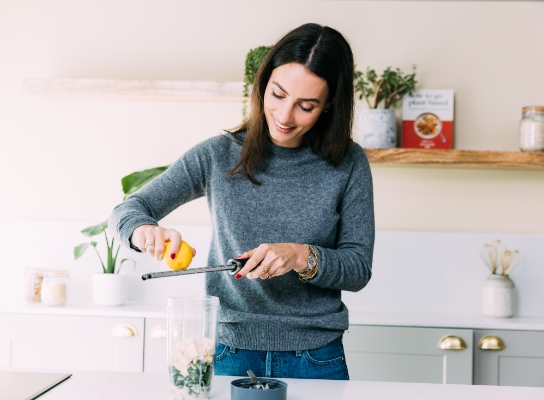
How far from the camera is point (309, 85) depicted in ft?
4.68

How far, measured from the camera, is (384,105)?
2.66 metres

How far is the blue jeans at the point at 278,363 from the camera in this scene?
137 centimetres

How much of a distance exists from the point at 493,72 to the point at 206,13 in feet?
4.15

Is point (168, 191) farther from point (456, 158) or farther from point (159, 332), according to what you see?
point (456, 158)

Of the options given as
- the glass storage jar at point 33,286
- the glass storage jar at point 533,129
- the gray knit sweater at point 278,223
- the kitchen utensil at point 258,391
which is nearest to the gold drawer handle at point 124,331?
the glass storage jar at point 33,286

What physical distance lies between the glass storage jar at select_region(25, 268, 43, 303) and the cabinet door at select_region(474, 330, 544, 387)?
171 cm

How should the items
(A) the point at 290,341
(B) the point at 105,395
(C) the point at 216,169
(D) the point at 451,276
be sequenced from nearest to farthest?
(B) the point at 105,395 < (A) the point at 290,341 < (C) the point at 216,169 < (D) the point at 451,276

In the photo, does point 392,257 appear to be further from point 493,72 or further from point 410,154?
point 493,72

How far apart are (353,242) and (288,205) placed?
6.7 inches

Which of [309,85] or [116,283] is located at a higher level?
[309,85]

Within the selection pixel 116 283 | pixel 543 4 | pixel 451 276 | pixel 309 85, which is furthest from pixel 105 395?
pixel 543 4

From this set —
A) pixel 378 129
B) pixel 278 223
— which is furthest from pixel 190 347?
pixel 378 129

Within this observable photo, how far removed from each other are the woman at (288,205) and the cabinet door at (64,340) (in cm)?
109

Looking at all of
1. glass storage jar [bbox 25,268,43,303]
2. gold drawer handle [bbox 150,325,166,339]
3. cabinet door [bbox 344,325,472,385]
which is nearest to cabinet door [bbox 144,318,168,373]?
gold drawer handle [bbox 150,325,166,339]
